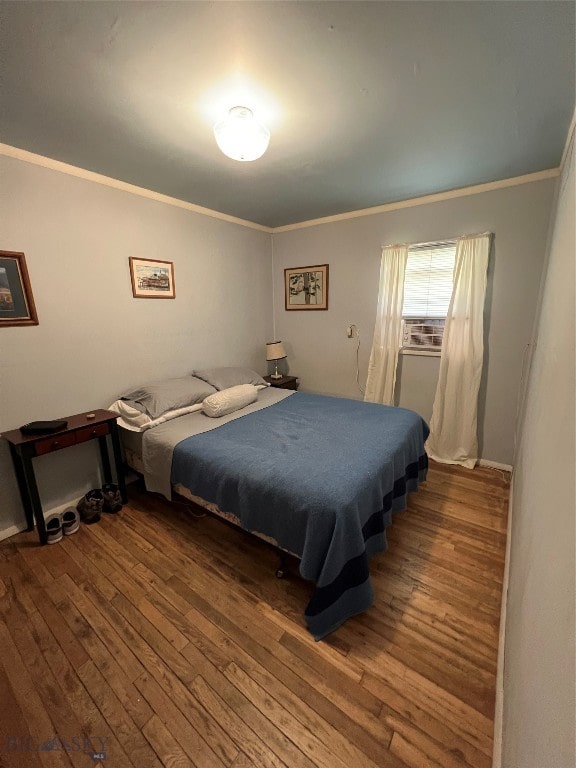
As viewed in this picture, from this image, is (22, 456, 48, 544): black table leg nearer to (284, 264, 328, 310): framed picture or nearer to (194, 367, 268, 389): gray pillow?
(194, 367, 268, 389): gray pillow

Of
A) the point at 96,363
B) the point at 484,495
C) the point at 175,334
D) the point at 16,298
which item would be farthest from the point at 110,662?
the point at 484,495

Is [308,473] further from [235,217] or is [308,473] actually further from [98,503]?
[235,217]

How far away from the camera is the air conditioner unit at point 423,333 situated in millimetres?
3014

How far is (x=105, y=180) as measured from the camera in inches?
92.7

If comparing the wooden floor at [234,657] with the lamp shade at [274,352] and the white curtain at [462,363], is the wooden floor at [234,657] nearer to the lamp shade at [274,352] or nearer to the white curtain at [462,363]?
the white curtain at [462,363]

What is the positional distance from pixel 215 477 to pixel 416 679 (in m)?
1.32

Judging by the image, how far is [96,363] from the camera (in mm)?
2453

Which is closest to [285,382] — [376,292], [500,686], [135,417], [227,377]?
[227,377]

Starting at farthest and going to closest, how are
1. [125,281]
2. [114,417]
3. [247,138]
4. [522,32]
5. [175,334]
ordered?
[175,334] → [125,281] → [114,417] → [247,138] → [522,32]

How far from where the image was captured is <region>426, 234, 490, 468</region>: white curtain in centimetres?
264

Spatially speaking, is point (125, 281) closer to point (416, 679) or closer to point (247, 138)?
point (247, 138)

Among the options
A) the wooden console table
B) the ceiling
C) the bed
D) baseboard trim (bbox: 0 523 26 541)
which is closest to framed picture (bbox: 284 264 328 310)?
the ceiling

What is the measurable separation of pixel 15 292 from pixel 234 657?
2.52 m

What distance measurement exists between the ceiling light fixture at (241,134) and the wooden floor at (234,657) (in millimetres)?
2325
